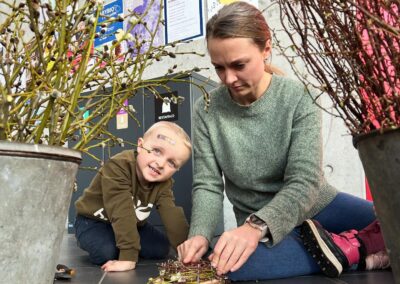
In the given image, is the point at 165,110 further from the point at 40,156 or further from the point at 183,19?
the point at 40,156

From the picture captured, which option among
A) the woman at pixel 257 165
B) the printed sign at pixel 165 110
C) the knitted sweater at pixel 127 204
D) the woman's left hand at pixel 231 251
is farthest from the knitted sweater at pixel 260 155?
the printed sign at pixel 165 110

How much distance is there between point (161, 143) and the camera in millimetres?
2008

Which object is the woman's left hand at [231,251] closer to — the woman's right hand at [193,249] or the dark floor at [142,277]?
the woman's right hand at [193,249]

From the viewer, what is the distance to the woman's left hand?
1.30 m

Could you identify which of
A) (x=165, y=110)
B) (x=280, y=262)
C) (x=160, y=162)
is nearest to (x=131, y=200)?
(x=160, y=162)

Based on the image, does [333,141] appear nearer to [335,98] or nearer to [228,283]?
[228,283]

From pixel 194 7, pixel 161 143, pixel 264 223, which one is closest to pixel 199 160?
pixel 161 143

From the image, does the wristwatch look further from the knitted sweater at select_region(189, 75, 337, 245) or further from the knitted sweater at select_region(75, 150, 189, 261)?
the knitted sweater at select_region(75, 150, 189, 261)

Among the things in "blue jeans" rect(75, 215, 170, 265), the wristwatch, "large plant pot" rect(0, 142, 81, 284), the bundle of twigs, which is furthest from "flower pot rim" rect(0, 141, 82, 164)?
"blue jeans" rect(75, 215, 170, 265)

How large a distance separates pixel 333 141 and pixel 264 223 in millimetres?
1503

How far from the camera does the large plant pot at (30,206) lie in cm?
55

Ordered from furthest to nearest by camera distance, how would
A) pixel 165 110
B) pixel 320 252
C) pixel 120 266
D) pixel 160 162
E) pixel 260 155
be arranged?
pixel 165 110
pixel 160 162
pixel 120 266
pixel 260 155
pixel 320 252

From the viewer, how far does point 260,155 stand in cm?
167

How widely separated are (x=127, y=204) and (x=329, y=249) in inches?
31.3
